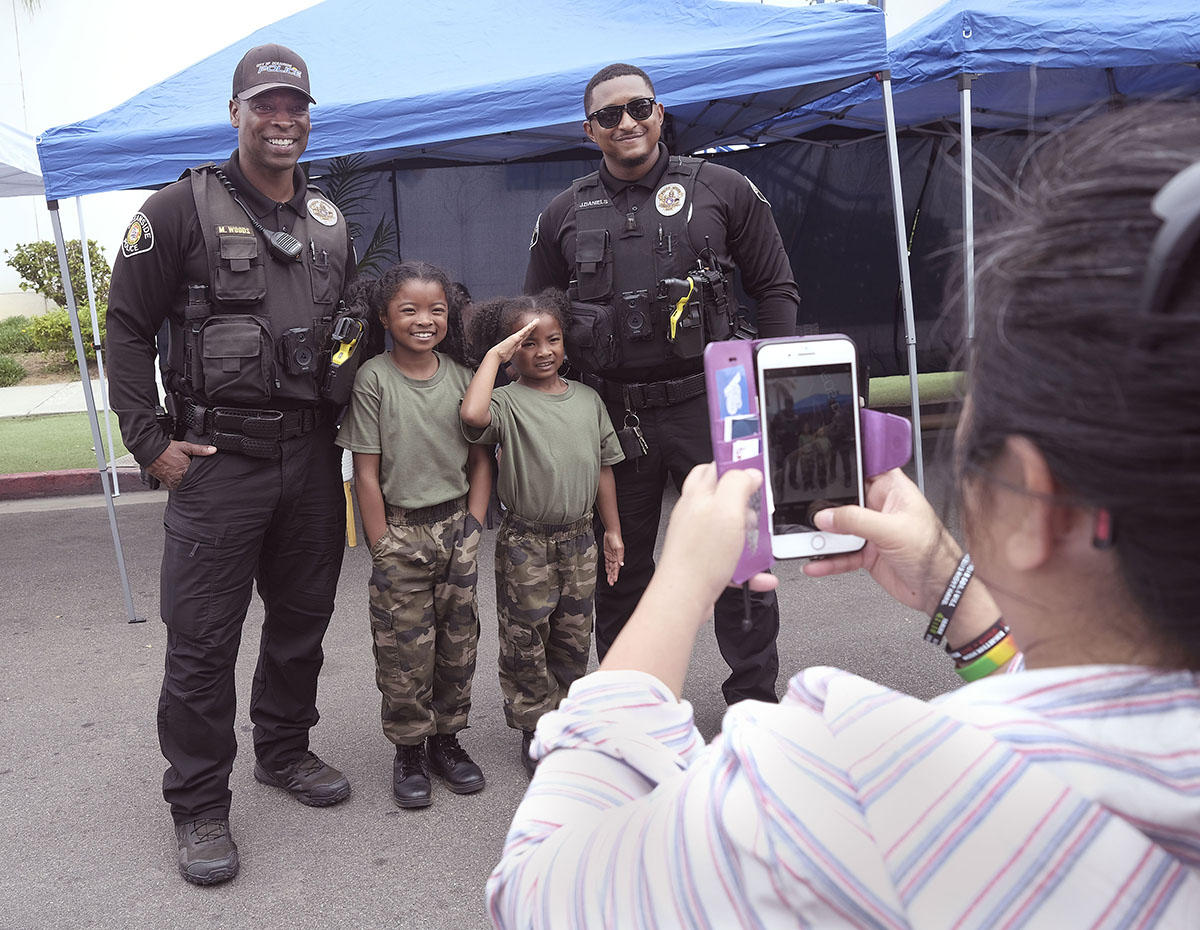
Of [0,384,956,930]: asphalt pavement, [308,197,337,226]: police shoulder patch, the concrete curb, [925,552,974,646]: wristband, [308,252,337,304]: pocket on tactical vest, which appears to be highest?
[308,197,337,226]: police shoulder patch

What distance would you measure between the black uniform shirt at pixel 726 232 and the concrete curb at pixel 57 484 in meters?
6.19

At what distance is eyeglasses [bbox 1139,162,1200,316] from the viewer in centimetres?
52

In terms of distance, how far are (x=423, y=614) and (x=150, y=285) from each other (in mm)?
1244

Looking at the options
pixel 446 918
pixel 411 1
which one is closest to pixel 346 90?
pixel 411 1

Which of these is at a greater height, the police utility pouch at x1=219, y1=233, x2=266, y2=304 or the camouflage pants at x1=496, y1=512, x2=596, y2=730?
the police utility pouch at x1=219, y1=233, x2=266, y2=304

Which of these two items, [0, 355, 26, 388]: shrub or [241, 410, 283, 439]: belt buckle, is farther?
[0, 355, 26, 388]: shrub

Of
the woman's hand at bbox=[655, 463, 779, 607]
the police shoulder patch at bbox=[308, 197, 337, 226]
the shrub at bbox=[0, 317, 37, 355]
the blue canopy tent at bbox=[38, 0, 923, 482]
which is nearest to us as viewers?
the woman's hand at bbox=[655, 463, 779, 607]

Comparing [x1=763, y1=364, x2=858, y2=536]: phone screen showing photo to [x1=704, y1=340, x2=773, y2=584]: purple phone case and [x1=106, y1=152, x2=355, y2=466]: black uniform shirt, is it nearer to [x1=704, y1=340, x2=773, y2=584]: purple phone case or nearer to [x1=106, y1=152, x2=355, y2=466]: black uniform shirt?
[x1=704, y1=340, x2=773, y2=584]: purple phone case

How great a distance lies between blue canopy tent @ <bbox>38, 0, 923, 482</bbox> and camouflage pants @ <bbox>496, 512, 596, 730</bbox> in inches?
73.3

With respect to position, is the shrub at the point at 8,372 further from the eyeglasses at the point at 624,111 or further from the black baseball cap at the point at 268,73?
the eyeglasses at the point at 624,111

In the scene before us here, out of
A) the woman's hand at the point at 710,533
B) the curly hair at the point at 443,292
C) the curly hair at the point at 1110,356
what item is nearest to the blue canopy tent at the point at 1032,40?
the curly hair at the point at 443,292

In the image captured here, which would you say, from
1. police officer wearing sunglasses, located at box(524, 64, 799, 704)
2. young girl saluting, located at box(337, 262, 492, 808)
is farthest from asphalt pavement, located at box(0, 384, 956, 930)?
police officer wearing sunglasses, located at box(524, 64, 799, 704)

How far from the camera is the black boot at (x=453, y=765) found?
3.31 m

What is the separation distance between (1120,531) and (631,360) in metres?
2.94
